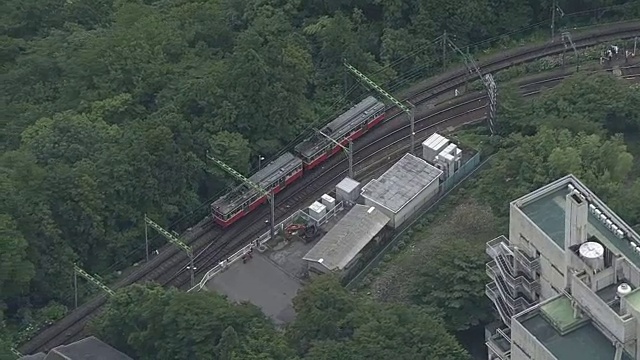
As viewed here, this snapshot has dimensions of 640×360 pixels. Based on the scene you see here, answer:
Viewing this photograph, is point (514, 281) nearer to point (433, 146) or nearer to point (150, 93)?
point (433, 146)

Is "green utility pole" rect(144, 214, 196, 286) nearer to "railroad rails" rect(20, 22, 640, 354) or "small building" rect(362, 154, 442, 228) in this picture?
"railroad rails" rect(20, 22, 640, 354)

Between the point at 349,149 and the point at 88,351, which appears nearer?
the point at 88,351

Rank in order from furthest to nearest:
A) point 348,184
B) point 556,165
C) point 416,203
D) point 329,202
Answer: point 348,184 < point 416,203 < point 329,202 < point 556,165

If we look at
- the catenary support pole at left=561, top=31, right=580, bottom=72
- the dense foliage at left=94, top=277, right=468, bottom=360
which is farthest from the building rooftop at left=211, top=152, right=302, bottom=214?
the catenary support pole at left=561, top=31, right=580, bottom=72

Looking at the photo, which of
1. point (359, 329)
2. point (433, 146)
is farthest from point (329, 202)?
point (359, 329)

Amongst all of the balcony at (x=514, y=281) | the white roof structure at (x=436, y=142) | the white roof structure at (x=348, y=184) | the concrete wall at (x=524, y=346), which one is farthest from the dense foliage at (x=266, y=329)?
the white roof structure at (x=436, y=142)

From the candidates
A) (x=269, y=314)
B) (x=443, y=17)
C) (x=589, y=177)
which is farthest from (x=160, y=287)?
(x=443, y=17)
